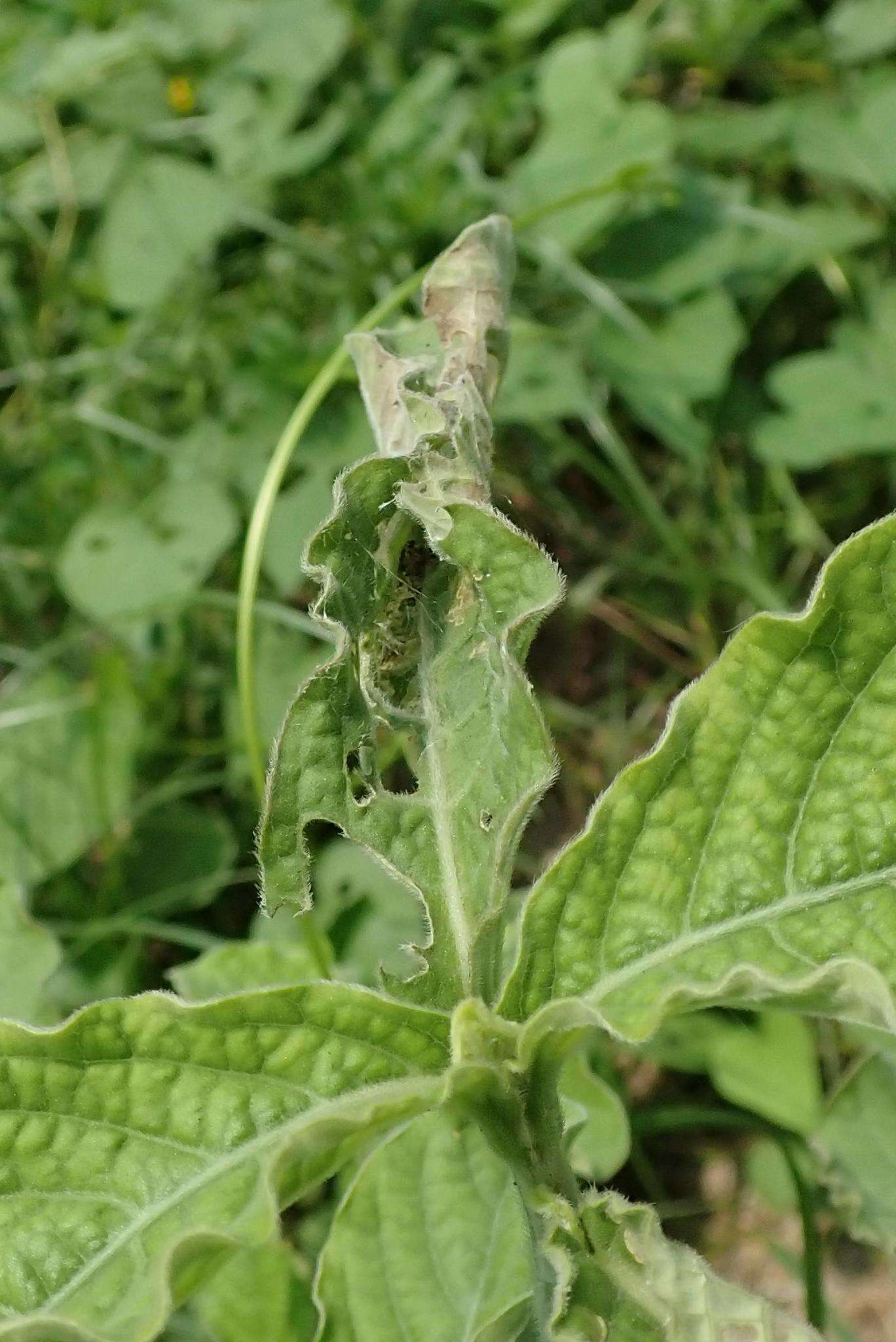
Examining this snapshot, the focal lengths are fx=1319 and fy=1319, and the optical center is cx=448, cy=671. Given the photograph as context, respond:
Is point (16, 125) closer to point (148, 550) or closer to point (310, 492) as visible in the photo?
point (148, 550)

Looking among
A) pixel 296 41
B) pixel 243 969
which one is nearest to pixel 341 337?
pixel 296 41

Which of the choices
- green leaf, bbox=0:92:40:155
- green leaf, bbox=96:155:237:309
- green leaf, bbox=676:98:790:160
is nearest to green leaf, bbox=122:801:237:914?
green leaf, bbox=96:155:237:309

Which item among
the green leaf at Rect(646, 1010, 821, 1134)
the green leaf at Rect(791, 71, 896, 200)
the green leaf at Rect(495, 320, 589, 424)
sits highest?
the green leaf at Rect(791, 71, 896, 200)

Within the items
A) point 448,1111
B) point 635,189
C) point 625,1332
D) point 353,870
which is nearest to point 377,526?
point 448,1111

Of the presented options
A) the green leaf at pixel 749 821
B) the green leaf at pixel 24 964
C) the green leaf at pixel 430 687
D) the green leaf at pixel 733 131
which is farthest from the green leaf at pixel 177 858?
the green leaf at pixel 733 131

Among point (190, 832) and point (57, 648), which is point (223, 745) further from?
point (57, 648)

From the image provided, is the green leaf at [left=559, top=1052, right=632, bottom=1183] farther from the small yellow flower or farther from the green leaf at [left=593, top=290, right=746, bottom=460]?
the small yellow flower

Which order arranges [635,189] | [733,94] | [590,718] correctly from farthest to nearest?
1. [733,94]
2. [590,718]
3. [635,189]
